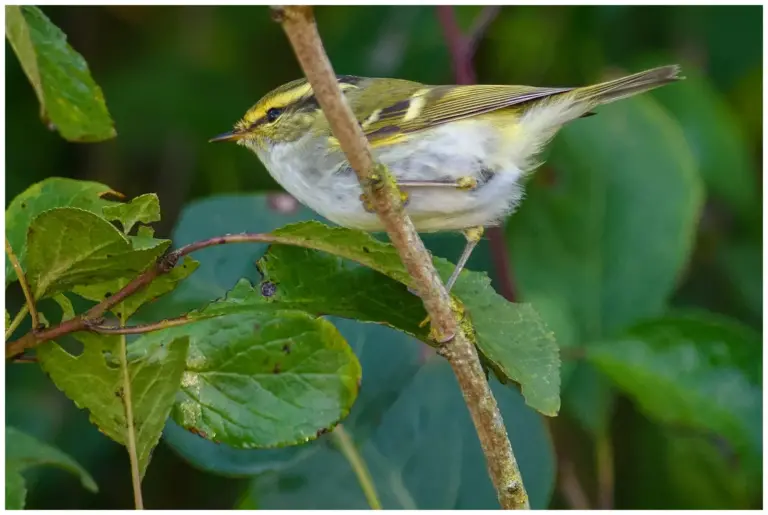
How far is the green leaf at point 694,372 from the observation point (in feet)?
4.80

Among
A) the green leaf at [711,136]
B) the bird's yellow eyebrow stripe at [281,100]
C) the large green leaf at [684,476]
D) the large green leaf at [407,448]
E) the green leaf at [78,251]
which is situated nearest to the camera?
the green leaf at [78,251]

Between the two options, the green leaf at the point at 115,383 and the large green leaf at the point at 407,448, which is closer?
the green leaf at the point at 115,383

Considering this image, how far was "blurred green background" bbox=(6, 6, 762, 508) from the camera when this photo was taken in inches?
57.7

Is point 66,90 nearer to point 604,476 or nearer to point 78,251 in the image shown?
point 78,251

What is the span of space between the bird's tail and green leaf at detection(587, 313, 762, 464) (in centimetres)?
37

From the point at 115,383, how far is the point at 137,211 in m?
0.18

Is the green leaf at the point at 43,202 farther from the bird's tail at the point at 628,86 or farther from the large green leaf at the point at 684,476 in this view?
the large green leaf at the point at 684,476

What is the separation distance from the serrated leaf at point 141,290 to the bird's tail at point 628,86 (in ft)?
2.52

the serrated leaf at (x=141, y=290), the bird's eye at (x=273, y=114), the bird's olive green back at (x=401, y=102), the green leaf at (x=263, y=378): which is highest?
the serrated leaf at (x=141, y=290)

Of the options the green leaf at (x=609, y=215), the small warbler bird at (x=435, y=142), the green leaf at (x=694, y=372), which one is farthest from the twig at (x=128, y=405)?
the green leaf at (x=609, y=215)

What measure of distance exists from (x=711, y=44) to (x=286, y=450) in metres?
1.53

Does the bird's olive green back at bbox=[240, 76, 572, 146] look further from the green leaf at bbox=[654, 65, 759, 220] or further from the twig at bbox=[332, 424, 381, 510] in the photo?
the green leaf at bbox=[654, 65, 759, 220]

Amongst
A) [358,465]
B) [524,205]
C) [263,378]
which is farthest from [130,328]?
[524,205]

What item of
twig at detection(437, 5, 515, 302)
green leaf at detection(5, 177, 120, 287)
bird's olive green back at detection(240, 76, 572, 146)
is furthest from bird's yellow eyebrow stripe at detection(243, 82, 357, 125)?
green leaf at detection(5, 177, 120, 287)
